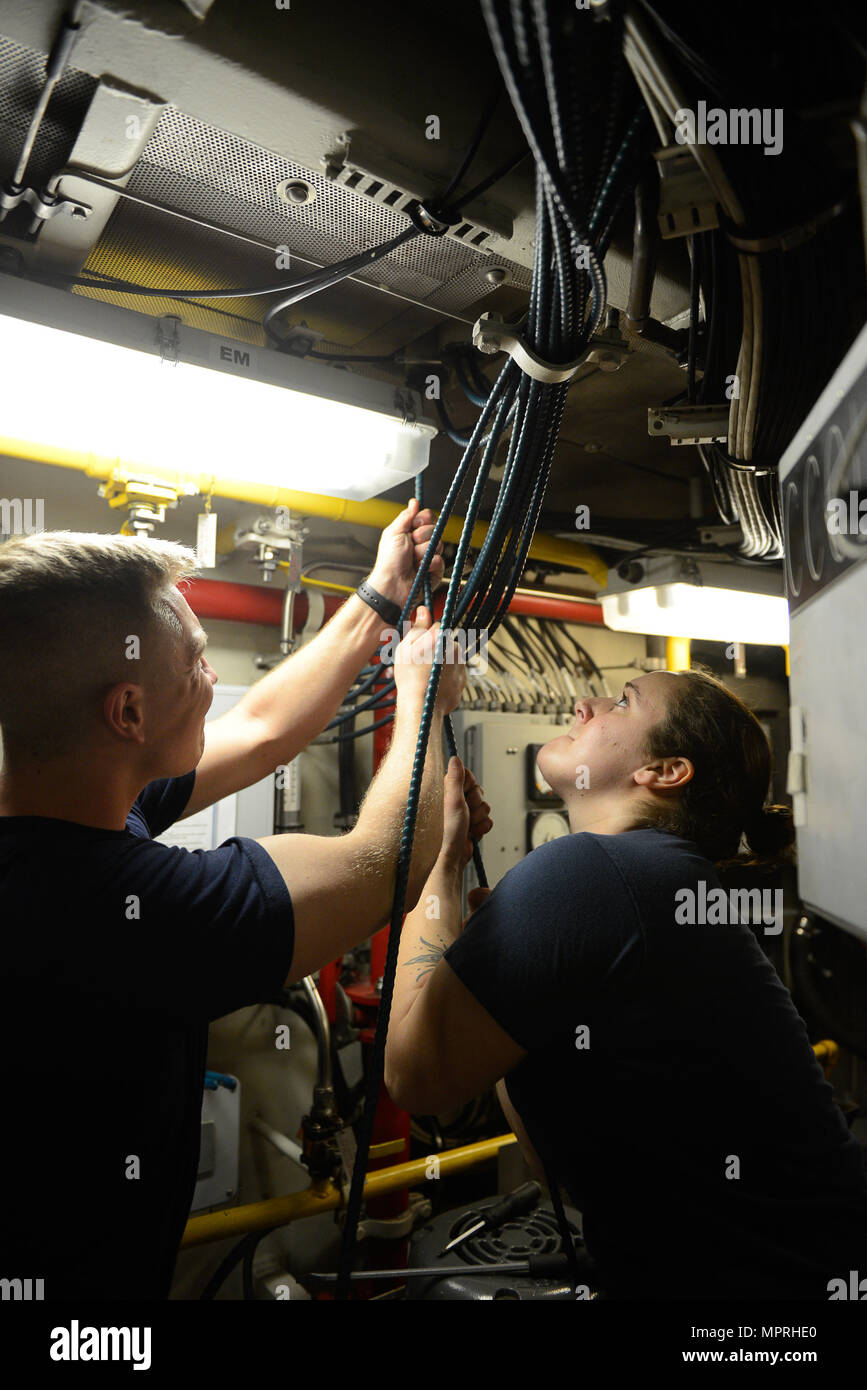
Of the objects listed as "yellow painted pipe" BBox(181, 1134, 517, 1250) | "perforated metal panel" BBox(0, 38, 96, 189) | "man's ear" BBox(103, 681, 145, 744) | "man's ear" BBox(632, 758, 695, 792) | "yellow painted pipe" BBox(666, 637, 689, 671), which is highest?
"perforated metal panel" BBox(0, 38, 96, 189)

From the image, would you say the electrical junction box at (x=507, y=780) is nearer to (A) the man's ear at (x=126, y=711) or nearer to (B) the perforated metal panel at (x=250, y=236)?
(B) the perforated metal panel at (x=250, y=236)

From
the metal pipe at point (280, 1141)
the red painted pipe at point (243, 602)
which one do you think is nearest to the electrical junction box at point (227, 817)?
the red painted pipe at point (243, 602)

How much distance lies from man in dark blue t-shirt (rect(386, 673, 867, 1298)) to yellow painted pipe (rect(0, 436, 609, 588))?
0.69 metres

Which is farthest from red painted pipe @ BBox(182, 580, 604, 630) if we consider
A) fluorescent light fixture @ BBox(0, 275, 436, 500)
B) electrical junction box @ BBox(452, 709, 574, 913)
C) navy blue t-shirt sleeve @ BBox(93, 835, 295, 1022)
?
A: navy blue t-shirt sleeve @ BBox(93, 835, 295, 1022)

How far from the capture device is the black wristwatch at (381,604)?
144cm

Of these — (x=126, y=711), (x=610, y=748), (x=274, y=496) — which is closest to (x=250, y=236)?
(x=274, y=496)

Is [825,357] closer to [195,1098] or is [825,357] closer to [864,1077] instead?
[195,1098]

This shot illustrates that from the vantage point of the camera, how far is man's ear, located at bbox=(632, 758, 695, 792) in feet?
4.67

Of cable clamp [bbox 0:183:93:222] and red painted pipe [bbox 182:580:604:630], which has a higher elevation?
cable clamp [bbox 0:183:93:222]

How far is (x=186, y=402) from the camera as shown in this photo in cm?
137

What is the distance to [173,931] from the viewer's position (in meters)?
0.93

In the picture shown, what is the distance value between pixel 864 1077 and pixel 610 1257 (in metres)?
3.07

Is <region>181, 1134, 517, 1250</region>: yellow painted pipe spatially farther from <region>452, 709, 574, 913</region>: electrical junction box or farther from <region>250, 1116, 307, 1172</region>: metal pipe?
<region>452, 709, 574, 913</region>: electrical junction box

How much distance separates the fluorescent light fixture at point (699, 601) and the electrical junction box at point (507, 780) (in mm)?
Result: 504
